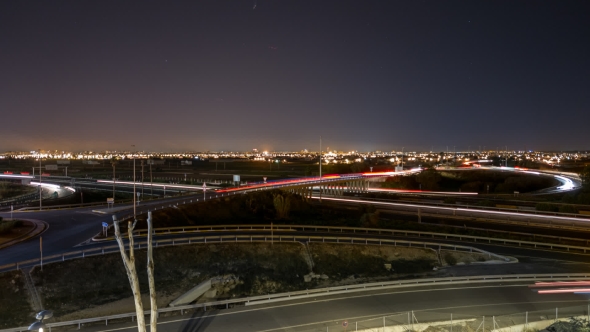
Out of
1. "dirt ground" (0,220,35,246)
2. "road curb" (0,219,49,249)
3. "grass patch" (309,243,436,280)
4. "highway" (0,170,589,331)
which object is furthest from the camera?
"grass patch" (309,243,436,280)

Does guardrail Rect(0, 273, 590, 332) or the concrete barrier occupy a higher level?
guardrail Rect(0, 273, 590, 332)

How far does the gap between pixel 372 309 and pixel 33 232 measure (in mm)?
26894

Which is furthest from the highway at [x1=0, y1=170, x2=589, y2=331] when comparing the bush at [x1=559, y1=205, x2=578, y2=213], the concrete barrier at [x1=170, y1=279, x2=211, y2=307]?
the bush at [x1=559, y1=205, x2=578, y2=213]

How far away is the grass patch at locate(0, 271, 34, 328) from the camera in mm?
17781

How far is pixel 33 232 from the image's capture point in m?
29.2

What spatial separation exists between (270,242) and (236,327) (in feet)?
45.8

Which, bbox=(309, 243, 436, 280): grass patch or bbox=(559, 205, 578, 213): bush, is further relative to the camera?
bbox=(559, 205, 578, 213): bush

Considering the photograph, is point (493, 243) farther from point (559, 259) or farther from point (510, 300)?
point (510, 300)

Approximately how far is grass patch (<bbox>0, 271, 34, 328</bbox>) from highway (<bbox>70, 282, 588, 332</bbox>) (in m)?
5.04

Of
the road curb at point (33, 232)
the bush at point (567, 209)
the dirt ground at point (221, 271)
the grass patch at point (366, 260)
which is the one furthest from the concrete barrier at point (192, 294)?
the bush at point (567, 209)

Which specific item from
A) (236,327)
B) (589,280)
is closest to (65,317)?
(236,327)

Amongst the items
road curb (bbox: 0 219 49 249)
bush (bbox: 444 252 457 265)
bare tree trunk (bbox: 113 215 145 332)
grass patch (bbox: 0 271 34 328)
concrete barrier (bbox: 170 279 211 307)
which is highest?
bare tree trunk (bbox: 113 215 145 332)

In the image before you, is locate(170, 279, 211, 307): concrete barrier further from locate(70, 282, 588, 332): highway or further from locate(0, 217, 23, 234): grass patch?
locate(0, 217, 23, 234): grass patch

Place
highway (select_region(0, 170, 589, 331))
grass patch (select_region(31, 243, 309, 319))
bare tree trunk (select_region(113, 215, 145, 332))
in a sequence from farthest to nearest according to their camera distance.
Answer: grass patch (select_region(31, 243, 309, 319))
highway (select_region(0, 170, 589, 331))
bare tree trunk (select_region(113, 215, 145, 332))
